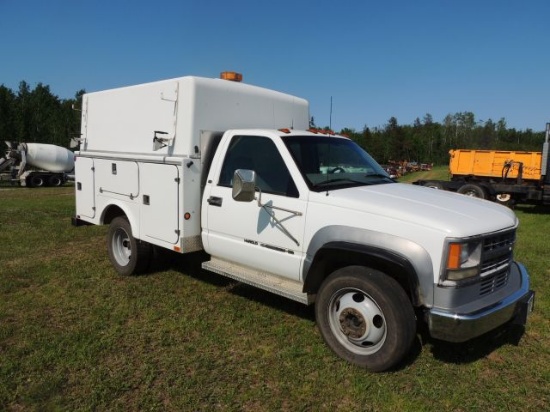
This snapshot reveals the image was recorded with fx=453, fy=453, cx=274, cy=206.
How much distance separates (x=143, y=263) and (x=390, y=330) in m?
3.84

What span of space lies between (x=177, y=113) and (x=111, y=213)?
7.50ft

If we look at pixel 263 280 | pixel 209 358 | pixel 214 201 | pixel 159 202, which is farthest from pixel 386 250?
pixel 159 202

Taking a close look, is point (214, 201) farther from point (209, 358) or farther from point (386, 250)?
point (386, 250)

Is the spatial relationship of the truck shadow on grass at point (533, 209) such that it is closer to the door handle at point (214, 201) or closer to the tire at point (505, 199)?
the tire at point (505, 199)

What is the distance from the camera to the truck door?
4.32 meters

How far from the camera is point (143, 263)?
20.7 ft

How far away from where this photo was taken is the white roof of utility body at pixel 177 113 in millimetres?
5199

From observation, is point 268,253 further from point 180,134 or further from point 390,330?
point 180,134

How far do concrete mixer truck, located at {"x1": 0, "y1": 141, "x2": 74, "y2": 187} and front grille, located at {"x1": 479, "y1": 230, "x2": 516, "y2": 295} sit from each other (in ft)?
94.1

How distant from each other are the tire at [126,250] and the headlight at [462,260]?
13.7ft

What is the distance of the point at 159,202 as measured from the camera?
5.50 metres

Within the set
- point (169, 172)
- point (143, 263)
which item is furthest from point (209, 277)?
point (169, 172)

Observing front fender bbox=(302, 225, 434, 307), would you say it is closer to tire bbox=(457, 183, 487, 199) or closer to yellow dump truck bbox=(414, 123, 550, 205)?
yellow dump truck bbox=(414, 123, 550, 205)

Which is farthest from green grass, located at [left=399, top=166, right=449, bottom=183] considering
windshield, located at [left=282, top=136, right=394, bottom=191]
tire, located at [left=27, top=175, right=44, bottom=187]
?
windshield, located at [left=282, top=136, right=394, bottom=191]
